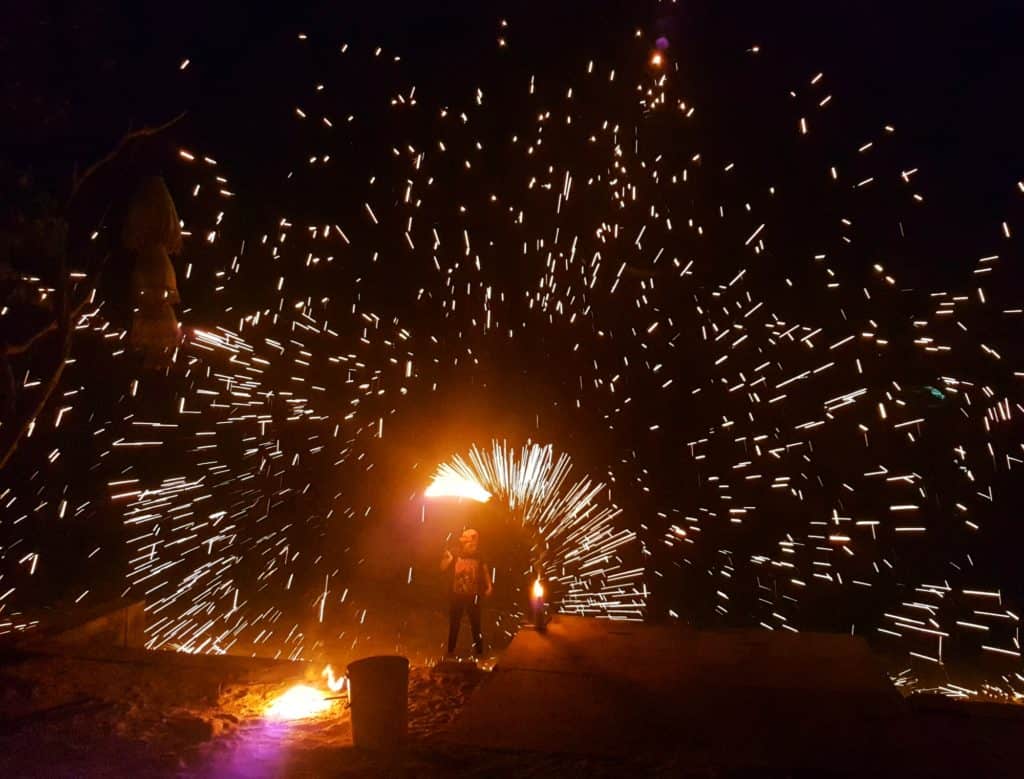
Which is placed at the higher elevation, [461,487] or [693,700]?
[461,487]

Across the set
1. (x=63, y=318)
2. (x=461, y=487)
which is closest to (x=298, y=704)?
(x=63, y=318)

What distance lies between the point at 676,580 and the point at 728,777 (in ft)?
32.9

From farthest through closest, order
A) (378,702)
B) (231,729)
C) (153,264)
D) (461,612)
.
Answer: (461,612), (153,264), (231,729), (378,702)

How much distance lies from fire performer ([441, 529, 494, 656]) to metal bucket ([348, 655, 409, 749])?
327 cm

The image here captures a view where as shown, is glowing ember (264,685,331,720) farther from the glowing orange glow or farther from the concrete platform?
the concrete platform

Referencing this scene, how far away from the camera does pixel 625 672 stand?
637 centimetres

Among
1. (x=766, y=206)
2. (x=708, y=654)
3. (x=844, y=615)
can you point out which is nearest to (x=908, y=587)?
(x=844, y=615)

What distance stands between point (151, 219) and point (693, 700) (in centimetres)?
507

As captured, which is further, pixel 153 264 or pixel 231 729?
pixel 153 264

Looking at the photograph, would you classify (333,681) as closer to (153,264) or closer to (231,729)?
(231,729)

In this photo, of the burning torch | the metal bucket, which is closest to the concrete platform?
the burning torch

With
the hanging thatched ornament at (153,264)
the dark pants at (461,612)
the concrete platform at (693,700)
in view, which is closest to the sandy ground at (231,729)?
the concrete platform at (693,700)

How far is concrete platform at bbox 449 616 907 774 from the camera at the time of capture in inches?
193

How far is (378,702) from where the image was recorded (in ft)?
16.8
